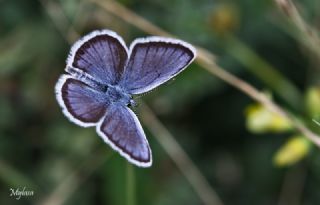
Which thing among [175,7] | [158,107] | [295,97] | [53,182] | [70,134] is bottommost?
[53,182]

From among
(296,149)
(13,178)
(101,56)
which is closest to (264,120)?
(296,149)

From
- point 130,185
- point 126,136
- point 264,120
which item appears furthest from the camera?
point 130,185

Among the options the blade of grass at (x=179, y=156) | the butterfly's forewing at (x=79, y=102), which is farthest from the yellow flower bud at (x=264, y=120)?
the butterfly's forewing at (x=79, y=102)

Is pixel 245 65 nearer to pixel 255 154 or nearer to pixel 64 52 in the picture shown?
pixel 255 154

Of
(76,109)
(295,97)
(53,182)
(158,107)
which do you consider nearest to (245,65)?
(295,97)

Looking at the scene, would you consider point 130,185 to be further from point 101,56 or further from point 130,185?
point 101,56

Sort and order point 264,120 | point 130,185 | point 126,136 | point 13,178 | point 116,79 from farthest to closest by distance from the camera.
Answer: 1. point 13,178
2. point 130,185
3. point 264,120
4. point 116,79
5. point 126,136
